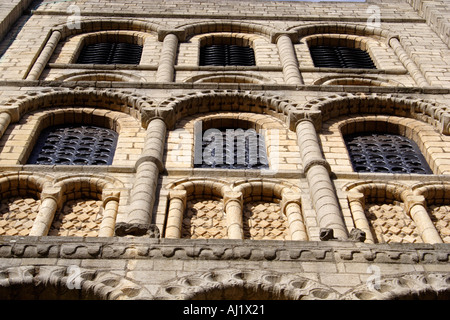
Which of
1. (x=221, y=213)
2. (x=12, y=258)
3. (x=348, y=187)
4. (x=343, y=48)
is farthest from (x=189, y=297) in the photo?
(x=343, y=48)

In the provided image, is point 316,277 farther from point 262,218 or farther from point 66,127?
point 66,127

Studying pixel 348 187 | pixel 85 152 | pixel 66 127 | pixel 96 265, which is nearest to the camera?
pixel 96 265

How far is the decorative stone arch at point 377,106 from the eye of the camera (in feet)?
45.9

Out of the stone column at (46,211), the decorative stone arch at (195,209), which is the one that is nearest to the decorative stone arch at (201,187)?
the decorative stone arch at (195,209)

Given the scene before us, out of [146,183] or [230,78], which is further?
[230,78]

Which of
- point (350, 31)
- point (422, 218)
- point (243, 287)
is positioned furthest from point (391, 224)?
point (350, 31)

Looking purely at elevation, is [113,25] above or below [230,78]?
above

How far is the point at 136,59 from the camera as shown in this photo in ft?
59.9

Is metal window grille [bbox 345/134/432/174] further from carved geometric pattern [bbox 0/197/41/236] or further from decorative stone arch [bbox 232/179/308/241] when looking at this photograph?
carved geometric pattern [bbox 0/197/41/236]

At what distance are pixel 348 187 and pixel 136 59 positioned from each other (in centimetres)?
868

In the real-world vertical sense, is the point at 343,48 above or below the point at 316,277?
above

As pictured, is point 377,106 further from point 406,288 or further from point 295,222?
point 406,288

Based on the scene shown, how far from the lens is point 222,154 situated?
42.3ft

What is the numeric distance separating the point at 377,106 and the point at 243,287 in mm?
7765
